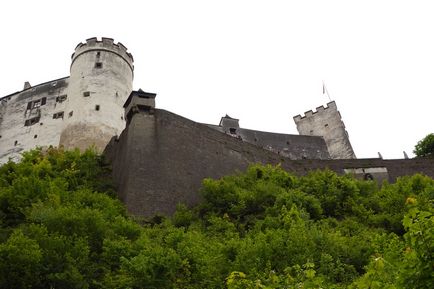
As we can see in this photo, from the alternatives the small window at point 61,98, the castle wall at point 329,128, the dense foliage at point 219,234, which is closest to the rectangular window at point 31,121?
the small window at point 61,98

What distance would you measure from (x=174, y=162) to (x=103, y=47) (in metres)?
12.9

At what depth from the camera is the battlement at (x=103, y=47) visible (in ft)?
112

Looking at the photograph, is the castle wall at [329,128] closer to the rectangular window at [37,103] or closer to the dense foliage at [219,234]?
the dense foliage at [219,234]

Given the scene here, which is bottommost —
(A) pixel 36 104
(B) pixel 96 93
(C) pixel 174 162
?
(C) pixel 174 162

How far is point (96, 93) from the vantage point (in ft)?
106

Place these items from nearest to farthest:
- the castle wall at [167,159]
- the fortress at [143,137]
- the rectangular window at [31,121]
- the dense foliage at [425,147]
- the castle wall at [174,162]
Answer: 1. the castle wall at [167,159]
2. the castle wall at [174,162]
3. the fortress at [143,137]
4. the dense foliage at [425,147]
5. the rectangular window at [31,121]

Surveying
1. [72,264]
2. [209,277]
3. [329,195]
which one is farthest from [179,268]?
[329,195]

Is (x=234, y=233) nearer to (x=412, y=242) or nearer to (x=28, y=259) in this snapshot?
(x=28, y=259)

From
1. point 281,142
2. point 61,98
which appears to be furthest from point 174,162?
point 281,142

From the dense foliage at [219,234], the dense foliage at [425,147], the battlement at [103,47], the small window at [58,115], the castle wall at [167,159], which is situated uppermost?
the battlement at [103,47]

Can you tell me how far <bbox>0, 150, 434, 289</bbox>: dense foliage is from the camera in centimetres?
974

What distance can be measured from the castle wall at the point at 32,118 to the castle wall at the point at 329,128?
17.5 meters

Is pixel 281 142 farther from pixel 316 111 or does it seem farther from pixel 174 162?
pixel 174 162

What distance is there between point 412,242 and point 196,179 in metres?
17.3
